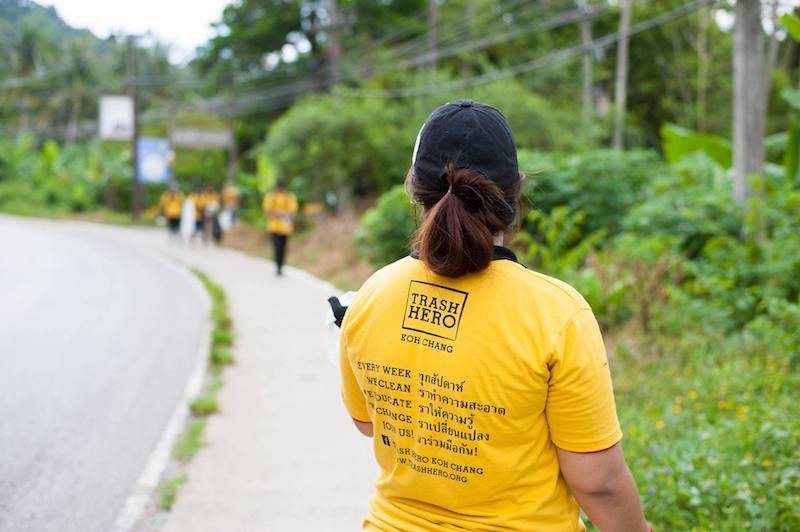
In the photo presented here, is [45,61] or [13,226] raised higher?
[45,61]

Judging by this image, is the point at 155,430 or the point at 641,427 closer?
the point at 641,427

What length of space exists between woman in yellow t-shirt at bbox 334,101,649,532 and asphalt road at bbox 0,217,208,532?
3451 millimetres

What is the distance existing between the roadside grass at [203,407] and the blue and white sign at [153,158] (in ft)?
77.8

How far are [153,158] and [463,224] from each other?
34.0m

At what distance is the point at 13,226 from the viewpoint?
31.4 metres

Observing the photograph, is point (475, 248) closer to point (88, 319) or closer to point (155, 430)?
point (155, 430)

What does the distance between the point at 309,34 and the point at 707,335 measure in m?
30.2

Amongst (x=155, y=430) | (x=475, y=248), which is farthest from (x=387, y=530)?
(x=155, y=430)

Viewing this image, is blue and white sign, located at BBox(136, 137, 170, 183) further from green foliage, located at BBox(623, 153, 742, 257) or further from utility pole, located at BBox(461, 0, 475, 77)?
green foliage, located at BBox(623, 153, 742, 257)

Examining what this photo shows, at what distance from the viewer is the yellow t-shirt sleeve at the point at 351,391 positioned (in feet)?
7.07

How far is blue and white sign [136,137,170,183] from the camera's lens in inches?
1332

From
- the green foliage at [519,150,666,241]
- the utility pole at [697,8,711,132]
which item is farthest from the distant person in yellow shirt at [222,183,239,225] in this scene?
the utility pole at [697,8,711,132]

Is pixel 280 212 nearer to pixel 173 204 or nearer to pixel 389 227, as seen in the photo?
pixel 389 227

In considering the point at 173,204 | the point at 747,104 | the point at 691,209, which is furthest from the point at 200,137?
the point at 747,104
